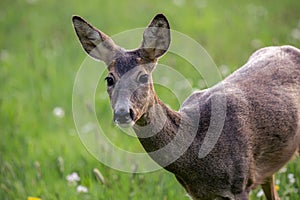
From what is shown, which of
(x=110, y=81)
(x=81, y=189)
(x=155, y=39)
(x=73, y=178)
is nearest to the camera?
(x=110, y=81)

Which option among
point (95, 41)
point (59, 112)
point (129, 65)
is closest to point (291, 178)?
point (129, 65)

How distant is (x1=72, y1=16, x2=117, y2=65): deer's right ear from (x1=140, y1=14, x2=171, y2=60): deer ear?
0.75 ft

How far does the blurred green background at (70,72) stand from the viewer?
5.82m

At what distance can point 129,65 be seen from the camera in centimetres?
445

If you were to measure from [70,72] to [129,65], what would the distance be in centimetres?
442

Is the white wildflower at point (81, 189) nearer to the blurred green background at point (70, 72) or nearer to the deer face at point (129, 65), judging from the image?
the blurred green background at point (70, 72)

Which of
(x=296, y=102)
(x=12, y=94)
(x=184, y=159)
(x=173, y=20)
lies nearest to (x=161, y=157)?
(x=184, y=159)

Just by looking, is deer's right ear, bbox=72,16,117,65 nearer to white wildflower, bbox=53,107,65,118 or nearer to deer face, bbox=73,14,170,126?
deer face, bbox=73,14,170,126

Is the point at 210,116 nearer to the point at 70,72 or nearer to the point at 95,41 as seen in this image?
the point at 95,41

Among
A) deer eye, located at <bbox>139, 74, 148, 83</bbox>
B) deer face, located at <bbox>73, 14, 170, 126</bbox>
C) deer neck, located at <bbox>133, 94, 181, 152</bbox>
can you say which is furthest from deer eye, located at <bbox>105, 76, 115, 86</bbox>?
deer neck, located at <bbox>133, 94, 181, 152</bbox>

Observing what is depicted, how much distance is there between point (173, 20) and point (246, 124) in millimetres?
5757

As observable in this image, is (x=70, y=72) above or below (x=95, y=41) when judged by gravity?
below

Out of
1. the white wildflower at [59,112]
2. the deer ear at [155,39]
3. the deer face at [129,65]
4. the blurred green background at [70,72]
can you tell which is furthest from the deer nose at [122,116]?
the white wildflower at [59,112]

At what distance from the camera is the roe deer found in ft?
14.6
